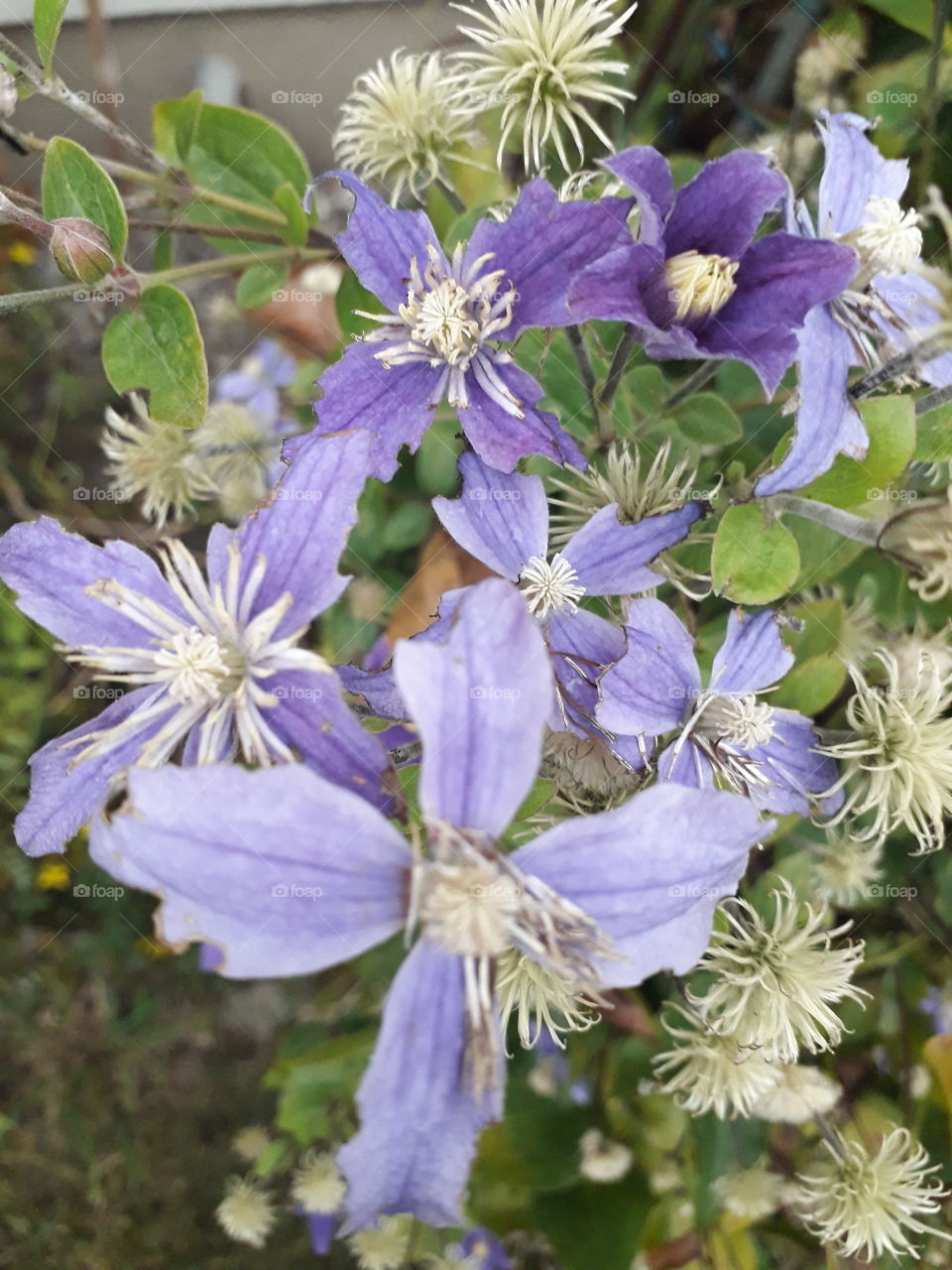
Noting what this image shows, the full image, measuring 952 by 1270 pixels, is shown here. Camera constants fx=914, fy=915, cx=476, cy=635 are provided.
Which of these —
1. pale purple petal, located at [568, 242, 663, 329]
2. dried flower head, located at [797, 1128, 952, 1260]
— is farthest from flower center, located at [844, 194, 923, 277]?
dried flower head, located at [797, 1128, 952, 1260]

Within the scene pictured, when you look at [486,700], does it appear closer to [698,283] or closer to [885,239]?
[698,283]

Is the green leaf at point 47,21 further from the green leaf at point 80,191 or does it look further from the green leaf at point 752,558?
the green leaf at point 752,558

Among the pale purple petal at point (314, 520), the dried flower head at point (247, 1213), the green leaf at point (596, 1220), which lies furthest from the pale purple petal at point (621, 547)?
the dried flower head at point (247, 1213)

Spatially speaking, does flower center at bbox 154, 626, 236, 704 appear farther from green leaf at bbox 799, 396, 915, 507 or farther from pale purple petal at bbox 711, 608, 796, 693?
green leaf at bbox 799, 396, 915, 507

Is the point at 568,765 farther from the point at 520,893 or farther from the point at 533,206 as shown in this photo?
the point at 533,206

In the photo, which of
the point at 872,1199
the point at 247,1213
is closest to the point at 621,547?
the point at 872,1199

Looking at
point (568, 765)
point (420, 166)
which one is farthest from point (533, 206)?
point (568, 765)
